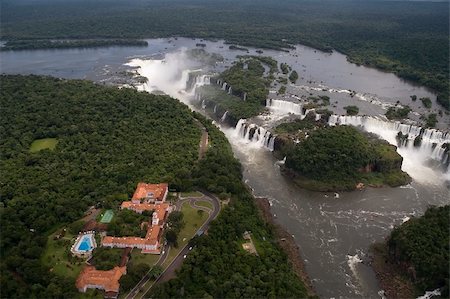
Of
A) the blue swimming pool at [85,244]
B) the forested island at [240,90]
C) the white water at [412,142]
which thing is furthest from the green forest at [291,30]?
the blue swimming pool at [85,244]

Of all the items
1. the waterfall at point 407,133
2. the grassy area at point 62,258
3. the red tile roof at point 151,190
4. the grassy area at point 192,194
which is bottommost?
the grassy area at point 62,258

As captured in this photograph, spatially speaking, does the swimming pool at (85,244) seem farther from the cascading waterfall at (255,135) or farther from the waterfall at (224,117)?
the waterfall at (224,117)

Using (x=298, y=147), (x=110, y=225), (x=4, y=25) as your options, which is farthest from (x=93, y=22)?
(x=110, y=225)

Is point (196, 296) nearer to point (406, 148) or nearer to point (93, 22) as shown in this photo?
point (406, 148)

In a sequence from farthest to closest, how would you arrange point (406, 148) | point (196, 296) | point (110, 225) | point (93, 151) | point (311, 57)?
1. point (311, 57)
2. point (406, 148)
3. point (93, 151)
4. point (110, 225)
5. point (196, 296)

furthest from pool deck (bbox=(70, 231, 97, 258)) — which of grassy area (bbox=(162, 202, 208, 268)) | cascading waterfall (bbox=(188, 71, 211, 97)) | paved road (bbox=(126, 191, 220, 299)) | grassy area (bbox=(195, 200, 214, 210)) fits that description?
cascading waterfall (bbox=(188, 71, 211, 97))

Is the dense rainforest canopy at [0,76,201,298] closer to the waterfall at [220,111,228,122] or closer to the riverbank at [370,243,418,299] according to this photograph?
the waterfall at [220,111,228,122]

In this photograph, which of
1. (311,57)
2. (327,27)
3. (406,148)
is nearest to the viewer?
(406,148)

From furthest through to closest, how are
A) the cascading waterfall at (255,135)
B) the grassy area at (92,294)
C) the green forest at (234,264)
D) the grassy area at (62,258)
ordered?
the cascading waterfall at (255,135)
the grassy area at (62,258)
the green forest at (234,264)
the grassy area at (92,294)
